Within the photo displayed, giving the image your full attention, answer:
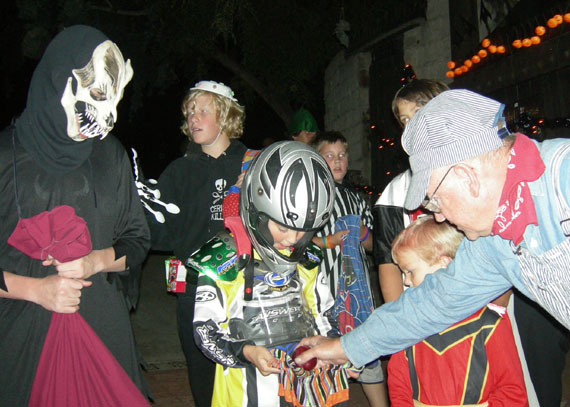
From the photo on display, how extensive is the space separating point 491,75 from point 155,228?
6700 millimetres

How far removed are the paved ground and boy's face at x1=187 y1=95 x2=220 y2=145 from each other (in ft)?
6.83

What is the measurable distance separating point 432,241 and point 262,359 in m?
1.16

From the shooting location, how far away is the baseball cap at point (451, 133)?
6.37ft

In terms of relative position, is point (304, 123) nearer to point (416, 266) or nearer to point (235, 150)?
point (235, 150)

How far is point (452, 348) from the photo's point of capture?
9.20 ft

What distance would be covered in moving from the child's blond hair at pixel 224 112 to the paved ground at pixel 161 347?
217 cm

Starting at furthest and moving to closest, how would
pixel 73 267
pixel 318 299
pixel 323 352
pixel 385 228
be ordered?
pixel 385 228, pixel 318 299, pixel 323 352, pixel 73 267

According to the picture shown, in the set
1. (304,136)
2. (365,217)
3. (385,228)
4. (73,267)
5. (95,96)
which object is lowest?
(73,267)

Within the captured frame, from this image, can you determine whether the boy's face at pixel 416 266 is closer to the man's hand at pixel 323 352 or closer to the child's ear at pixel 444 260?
the child's ear at pixel 444 260

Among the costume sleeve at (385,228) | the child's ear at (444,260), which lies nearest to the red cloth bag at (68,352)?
the child's ear at (444,260)

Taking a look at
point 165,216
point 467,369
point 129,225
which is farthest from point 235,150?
point 467,369

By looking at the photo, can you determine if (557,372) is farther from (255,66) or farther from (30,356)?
(255,66)

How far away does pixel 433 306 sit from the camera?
8.52 ft

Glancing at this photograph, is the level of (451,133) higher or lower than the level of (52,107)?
lower
